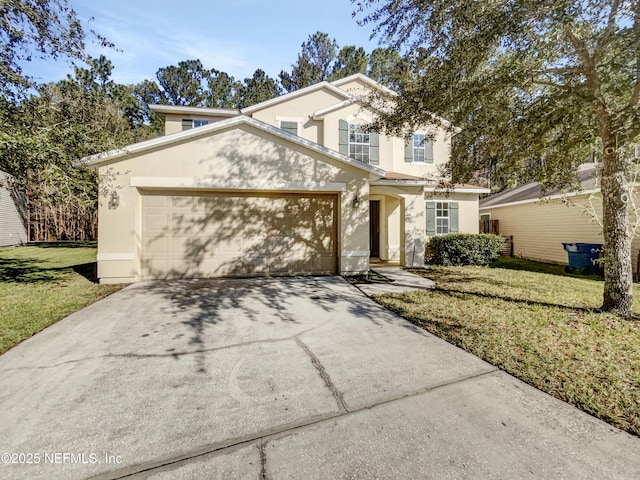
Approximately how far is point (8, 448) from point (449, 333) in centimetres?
499

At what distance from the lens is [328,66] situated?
1097 inches

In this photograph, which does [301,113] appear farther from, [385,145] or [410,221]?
[410,221]

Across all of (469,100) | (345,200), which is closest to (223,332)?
(345,200)

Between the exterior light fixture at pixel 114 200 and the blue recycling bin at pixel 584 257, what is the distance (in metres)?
14.9

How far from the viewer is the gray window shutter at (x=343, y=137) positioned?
12.9 metres

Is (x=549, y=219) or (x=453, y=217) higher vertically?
(x=453, y=217)

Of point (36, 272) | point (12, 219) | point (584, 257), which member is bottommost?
point (36, 272)

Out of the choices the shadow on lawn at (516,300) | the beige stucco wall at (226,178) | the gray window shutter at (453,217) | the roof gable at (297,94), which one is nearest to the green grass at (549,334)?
the shadow on lawn at (516,300)

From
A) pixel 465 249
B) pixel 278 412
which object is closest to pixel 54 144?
pixel 278 412

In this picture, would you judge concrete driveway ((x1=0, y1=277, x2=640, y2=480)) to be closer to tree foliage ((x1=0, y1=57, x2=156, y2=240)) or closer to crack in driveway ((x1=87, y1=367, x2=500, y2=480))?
crack in driveway ((x1=87, y1=367, x2=500, y2=480))

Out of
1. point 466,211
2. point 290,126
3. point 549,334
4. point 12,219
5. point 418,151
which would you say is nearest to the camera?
point 549,334

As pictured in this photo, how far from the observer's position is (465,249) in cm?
1159

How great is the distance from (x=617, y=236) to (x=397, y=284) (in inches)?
175

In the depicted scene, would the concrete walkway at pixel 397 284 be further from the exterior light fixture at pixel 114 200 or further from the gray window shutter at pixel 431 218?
the exterior light fixture at pixel 114 200
